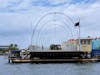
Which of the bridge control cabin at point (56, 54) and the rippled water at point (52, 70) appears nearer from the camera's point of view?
the rippled water at point (52, 70)

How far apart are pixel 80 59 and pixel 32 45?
25.6 meters

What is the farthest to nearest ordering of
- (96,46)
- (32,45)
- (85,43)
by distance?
(96,46), (85,43), (32,45)

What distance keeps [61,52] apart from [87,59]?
798cm

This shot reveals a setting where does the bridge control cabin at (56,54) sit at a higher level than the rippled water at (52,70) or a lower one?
higher

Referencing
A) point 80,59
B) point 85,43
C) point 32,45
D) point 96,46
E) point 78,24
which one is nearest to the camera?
point 80,59

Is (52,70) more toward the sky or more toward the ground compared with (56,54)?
more toward the ground

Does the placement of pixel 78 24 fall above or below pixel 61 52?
above

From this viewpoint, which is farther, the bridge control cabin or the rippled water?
the bridge control cabin

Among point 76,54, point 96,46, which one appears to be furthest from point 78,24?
point 96,46

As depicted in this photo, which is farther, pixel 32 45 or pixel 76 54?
pixel 32 45

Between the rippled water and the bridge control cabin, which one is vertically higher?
the bridge control cabin

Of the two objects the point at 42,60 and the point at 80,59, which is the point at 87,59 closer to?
the point at 80,59

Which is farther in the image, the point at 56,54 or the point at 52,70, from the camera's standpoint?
the point at 56,54

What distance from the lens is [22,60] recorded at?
116188mm
